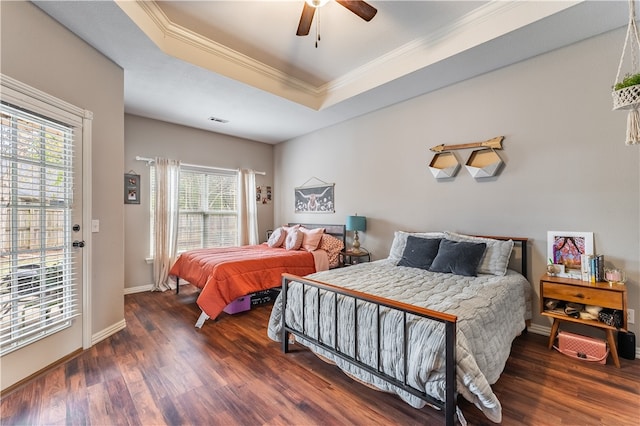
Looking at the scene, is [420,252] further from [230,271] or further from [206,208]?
[206,208]

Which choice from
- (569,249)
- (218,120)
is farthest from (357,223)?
(218,120)

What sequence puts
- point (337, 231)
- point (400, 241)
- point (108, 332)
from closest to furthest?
1. point (108, 332)
2. point (400, 241)
3. point (337, 231)

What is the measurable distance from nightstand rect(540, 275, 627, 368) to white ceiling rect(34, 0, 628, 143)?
2.12 meters

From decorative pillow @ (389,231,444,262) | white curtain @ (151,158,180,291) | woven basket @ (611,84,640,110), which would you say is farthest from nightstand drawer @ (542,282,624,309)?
white curtain @ (151,158,180,291)

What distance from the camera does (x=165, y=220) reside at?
442 cm

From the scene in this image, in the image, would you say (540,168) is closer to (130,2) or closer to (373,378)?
(373,378)

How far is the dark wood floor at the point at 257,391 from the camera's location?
1642 millimetres

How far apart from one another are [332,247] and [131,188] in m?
3.19

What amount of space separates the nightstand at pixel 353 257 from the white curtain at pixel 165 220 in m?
2.70

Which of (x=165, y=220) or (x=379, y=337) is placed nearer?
(x=379, y=337)

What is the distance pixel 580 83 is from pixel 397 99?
1.82 meters

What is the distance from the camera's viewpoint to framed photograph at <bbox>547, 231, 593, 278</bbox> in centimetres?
247

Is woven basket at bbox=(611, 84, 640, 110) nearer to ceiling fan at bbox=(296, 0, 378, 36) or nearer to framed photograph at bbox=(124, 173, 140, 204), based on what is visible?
ceiling fan at bbox=(296, 0, 378, 36)

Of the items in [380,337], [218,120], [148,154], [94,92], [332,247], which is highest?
[218,120]
